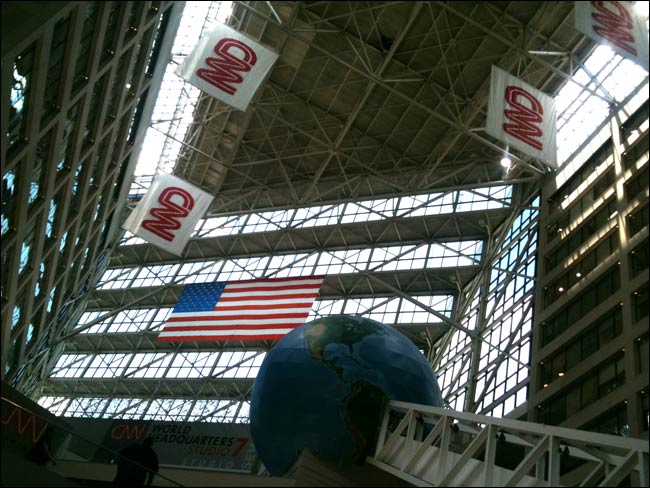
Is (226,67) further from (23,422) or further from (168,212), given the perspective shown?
(23,422)

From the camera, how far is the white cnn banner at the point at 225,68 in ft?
77.7

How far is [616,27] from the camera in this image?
61.1 ft

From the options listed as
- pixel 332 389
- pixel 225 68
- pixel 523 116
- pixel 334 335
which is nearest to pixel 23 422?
pixel 332 389

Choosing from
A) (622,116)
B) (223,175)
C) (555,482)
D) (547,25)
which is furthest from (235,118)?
(555,482)

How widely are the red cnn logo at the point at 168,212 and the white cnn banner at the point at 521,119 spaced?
12.7 meters

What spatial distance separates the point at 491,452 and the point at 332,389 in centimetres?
296

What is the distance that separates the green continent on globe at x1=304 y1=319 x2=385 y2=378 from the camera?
13.0 metres

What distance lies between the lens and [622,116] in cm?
2667

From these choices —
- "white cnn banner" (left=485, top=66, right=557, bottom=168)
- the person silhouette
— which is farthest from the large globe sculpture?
"white cnn banner" (left=485, top=66, right=557, bottom=168)

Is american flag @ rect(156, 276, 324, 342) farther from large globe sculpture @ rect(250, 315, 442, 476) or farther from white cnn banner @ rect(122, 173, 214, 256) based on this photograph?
large globe sculpture @ rect(250, 315, 442, 476)

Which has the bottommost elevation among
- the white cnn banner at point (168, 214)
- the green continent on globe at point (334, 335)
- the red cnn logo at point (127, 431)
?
the green continent on globe at point (334, 335)

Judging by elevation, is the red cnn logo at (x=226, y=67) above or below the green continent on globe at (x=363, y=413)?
above

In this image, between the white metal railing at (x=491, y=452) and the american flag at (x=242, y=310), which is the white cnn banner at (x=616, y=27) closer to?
the white metal railing at (x=491, y=452)

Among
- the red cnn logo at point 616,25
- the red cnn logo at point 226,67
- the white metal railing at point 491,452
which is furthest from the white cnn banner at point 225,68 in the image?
the white metal railing at point 491,452
